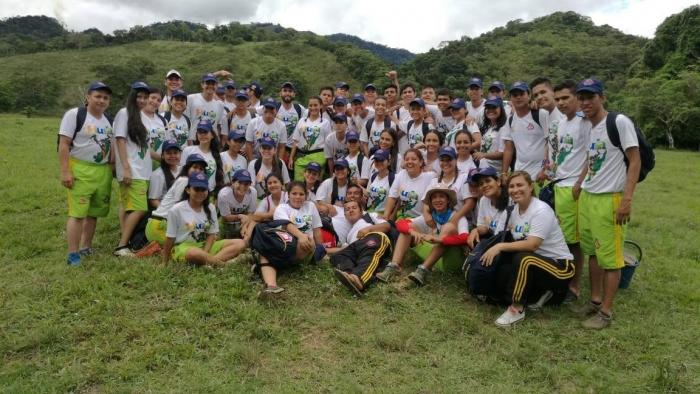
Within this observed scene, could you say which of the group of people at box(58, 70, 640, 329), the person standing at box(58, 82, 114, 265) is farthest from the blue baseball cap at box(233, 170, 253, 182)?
the person standing at box(58, 82, 114, 265)

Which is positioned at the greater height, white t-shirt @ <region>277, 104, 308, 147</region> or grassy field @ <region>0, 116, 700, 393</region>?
white t-shirt @ <region>277, 104, 308, 147</region>

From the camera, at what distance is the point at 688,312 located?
5684 millimetres

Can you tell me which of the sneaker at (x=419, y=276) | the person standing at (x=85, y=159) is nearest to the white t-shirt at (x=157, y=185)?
the person standing at (x=85, y=159)

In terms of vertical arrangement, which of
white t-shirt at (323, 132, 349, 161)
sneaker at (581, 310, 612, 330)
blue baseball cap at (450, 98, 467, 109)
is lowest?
sneaker at (581, 310, 612, 330)

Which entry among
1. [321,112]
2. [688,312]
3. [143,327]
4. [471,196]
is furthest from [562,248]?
[321,112]

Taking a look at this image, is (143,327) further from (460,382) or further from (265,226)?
(460,382)

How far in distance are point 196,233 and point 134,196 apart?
3.93 ft

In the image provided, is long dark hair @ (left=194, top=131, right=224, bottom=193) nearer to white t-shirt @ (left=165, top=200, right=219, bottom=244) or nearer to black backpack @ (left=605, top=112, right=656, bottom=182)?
white t-shirt @ (left=165, top=200, right=219, bottom=244)

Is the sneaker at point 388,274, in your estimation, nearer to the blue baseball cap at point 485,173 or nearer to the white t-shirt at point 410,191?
the white t-shirt at point 410,191

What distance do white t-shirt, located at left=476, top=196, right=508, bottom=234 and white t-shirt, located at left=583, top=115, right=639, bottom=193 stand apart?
1145 mm

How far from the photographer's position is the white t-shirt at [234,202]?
24.0 ft

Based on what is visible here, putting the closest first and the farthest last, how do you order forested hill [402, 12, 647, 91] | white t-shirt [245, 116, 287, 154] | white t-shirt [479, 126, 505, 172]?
1. white t-shirt [479, 126, 505, 172]
2. white t-shirt [245, 116, 287, 154]
3. forested hill [402, 12, 647, 91]

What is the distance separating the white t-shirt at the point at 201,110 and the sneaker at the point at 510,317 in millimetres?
5964

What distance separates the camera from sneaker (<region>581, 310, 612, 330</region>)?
517 centimetres
